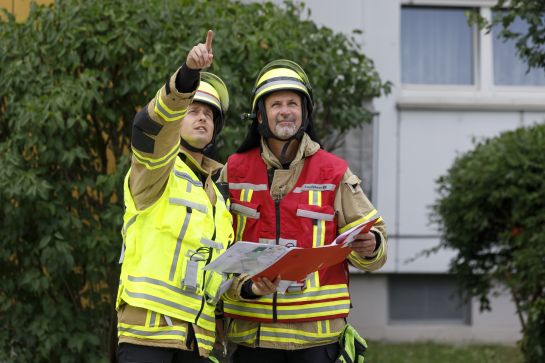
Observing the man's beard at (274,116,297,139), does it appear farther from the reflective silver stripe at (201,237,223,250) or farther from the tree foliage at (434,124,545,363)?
the tree foliage at (434,124,545,363)

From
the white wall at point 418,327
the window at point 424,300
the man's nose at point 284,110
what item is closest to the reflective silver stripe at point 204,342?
the man's nose at point 284,110

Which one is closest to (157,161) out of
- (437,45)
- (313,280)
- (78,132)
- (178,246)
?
(178,246)

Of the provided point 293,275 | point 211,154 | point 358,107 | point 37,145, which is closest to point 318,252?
point 293,275

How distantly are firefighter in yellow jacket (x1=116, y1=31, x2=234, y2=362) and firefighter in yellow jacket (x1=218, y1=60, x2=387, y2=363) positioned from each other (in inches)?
10.5

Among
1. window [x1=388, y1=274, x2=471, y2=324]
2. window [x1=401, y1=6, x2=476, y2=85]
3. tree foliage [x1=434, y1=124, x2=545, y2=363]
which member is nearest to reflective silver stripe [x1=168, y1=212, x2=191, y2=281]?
tree foliage [x1=434, y1=124, x2=545, y2=363]

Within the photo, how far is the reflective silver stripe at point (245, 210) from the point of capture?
4465 mm

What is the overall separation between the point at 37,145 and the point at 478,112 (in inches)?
240

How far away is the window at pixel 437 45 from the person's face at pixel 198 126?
7.63 metres

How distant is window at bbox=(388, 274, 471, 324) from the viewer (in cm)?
1159

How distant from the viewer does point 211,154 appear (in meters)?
4.70

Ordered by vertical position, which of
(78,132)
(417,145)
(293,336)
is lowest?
(293,336)

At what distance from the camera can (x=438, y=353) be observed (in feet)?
34.4

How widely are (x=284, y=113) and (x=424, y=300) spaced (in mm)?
7505

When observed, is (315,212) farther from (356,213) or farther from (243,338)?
(243,338)
